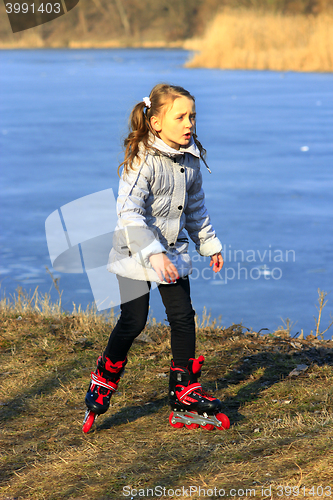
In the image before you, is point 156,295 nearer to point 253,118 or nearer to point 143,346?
point 143,346

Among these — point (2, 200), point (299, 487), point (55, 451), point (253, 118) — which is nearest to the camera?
point (299, 487)

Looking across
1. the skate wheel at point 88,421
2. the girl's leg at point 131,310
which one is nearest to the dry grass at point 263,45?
the girl's leg at point 131,310

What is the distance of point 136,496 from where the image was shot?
2.37m

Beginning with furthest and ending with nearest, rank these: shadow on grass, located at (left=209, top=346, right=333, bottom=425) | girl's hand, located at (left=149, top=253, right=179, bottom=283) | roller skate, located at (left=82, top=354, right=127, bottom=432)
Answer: shadow on grass, located at (left=209, top=346, right=333, bottom=425)
roller skate, located at (left=82, top=354, right=127, bottom=432)
girl's hand, located at (left=149, top=253, right=179, bottom=283)

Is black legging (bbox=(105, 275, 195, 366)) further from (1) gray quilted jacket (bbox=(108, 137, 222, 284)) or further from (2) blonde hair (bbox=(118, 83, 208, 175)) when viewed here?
(2) blonde hair (bbox=(118, 83, 208, 175))

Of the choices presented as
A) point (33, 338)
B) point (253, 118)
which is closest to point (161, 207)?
point (33, 338)

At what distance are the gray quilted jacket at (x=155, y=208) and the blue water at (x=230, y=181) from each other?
389 mm

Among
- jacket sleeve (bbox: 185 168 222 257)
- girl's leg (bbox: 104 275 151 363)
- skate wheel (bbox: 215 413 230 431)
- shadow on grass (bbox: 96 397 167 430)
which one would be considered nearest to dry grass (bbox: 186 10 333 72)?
jacket sleeve (bbox: 185 168 222 257)

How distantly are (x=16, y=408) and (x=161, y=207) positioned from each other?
4.66ft

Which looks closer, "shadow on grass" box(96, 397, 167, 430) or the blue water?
"shadow on grass" box(96, 397, 167, 430)

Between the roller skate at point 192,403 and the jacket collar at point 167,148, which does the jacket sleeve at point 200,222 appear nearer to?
the jacket collar at point 167,148

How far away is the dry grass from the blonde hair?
23.6 m

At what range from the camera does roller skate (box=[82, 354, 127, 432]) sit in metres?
3.03

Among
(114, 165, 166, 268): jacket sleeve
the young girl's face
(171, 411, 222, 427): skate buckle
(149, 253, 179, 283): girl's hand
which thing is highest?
the young girl's face
